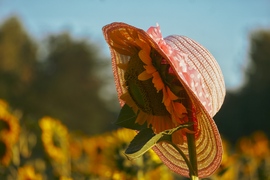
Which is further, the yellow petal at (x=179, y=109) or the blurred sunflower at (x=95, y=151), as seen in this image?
the blurred sunflower at (x=95, y=151)

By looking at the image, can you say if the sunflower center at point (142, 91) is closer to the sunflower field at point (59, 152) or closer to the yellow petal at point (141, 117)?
the yellow petal at point (141, 117)

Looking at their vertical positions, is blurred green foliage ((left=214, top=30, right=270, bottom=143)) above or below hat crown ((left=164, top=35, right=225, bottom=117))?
below

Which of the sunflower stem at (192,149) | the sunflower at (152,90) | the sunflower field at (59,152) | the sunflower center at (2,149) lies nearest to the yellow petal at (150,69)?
the sunflower at (152,90)

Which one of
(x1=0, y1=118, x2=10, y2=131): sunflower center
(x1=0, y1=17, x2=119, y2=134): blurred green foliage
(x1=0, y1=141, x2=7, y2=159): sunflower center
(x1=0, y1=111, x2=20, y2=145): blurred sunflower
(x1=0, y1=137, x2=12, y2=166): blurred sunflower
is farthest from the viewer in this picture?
(x1=0, y1=17, x2=119, y2=134): blurred green foliage

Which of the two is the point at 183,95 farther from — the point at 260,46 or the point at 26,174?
the point at 260,46

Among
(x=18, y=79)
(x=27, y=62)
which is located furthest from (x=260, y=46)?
(x=27, y=62)

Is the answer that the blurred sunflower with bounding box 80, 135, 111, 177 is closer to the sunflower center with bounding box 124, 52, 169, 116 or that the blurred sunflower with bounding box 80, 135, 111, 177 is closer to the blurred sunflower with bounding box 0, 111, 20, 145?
the blurred sunflower with bounding box 0, 111, 20, 145

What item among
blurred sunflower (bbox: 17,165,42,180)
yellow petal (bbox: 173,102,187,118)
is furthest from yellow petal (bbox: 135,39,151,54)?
blurred sunflower (bbox: 17,165,42,180)

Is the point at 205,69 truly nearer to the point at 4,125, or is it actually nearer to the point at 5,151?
the point at 5,151
